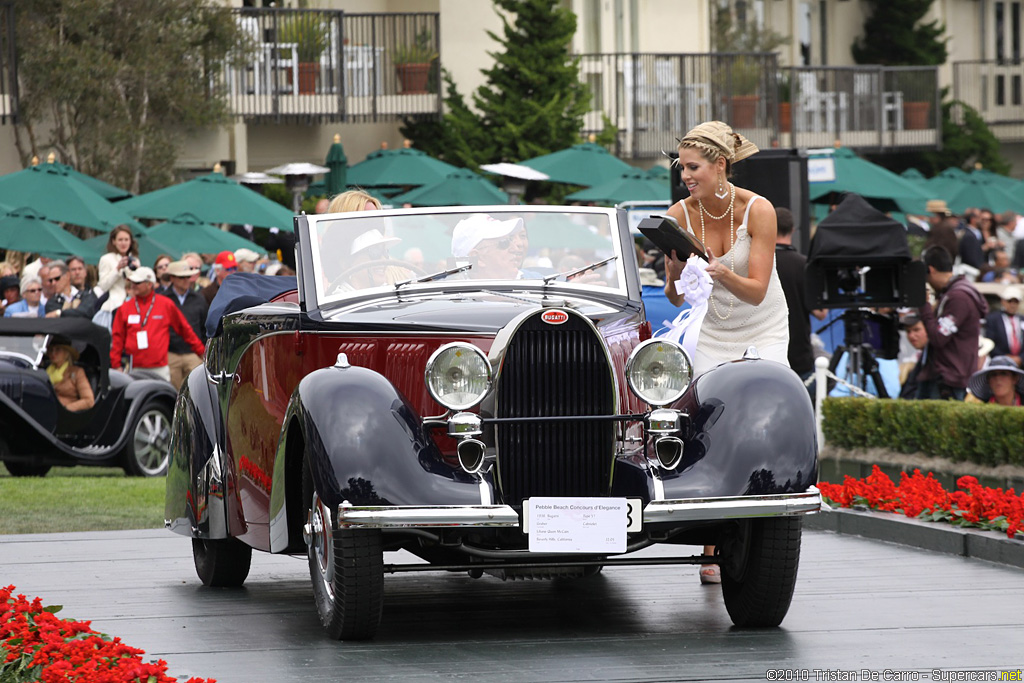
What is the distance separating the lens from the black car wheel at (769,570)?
7.11m

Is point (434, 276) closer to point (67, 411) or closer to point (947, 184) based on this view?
point (67, 411)

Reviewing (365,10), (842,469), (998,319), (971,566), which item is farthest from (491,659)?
(365,10)

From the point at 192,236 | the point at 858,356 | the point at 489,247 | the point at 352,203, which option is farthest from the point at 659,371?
the point at 192,236

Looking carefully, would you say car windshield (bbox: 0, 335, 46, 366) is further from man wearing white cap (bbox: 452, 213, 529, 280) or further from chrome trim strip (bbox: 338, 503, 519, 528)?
chrome trim strip (bbox: 338, 503, 519, 528)

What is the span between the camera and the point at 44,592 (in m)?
8.52

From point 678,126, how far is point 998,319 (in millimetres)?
22217

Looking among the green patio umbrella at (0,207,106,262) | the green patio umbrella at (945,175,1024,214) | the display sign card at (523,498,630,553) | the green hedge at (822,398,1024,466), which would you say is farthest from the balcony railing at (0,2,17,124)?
the display sign card at (523,498,630,553)

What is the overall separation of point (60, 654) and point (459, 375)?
1.94 metres

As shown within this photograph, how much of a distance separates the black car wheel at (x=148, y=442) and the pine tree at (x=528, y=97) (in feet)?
56.2

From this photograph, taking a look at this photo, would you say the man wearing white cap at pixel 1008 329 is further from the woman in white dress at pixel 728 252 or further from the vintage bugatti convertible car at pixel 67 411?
the woman in white dress at pixel 728 252

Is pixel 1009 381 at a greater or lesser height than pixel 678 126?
lesser

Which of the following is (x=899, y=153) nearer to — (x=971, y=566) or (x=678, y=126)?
(x=678, y=126)

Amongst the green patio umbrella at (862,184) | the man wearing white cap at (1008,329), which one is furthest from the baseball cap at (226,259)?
the green patio umbrella at (862,184)

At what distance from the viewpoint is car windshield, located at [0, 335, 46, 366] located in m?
15.4
